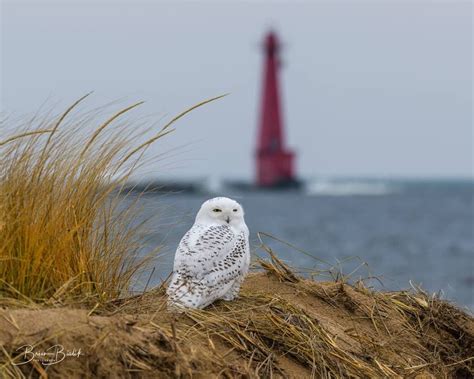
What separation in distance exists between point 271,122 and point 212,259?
60200 mm

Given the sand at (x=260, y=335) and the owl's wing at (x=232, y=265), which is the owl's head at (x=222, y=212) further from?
the sand at (x=260, y=335)

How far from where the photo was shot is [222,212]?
4164 mm

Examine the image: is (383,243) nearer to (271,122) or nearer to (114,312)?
(114,312)

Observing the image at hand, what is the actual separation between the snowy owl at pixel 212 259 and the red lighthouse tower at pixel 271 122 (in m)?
59.3

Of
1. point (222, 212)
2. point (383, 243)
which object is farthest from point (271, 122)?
point (222, 212)

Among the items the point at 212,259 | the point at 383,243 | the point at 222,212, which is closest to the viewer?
the point at 212,259

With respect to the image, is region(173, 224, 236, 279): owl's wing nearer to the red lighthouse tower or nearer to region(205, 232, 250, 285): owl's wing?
region(205, 232, 250, 285): owl's wing

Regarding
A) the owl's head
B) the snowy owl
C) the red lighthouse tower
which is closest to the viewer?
the snowy owl

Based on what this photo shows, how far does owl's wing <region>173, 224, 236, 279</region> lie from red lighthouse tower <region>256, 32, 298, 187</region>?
5943cm

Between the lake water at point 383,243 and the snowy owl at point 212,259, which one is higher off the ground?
the snowy owl at point 212,259

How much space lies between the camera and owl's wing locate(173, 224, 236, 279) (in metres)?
3.91

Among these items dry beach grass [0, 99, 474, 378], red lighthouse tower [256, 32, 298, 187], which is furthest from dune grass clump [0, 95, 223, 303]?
red lighthouse tower [256, 32, 298, 187]

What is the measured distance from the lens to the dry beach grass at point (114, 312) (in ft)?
10.6

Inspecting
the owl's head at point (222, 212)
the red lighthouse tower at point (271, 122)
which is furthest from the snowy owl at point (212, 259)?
the red lighthouse tower at point (271, 122)
